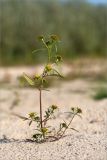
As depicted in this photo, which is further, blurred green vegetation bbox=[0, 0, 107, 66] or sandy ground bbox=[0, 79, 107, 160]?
blurred green vegetation bbox=[0, 0, 107, 66]

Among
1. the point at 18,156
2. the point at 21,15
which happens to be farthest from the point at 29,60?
the point at 18,156

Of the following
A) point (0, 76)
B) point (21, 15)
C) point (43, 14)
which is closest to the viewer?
point (0, 76)

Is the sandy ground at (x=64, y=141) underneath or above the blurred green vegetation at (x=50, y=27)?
underneath

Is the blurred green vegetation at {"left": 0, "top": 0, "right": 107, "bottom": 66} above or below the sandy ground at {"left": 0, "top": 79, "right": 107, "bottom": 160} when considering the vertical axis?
above

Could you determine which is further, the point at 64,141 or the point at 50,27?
the point at 50,27

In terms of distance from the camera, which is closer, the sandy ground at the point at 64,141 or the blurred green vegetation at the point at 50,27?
the sandy ground at the point at 64,141

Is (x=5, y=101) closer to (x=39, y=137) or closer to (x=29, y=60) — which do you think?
(x=39, y=137)

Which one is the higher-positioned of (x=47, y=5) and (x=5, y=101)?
(x=47, y=5)

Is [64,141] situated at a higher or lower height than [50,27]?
lower
